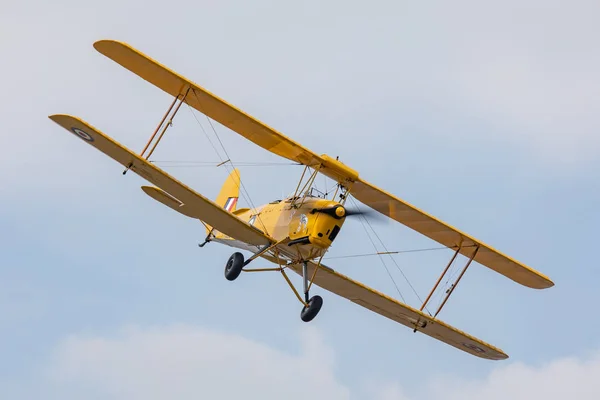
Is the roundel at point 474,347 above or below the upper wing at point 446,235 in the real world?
below

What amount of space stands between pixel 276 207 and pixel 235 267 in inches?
58.4

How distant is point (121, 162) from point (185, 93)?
2.02 meters

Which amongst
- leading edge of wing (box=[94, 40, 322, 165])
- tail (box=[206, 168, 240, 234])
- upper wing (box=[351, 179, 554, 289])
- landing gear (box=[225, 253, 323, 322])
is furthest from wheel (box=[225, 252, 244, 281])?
tail (box=[206, 168, 240, 234])

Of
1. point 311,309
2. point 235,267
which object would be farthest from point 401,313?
point 235,267

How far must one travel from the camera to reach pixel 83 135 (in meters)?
20.4

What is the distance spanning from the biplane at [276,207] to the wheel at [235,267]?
0.02 meters

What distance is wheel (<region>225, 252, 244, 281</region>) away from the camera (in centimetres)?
2239

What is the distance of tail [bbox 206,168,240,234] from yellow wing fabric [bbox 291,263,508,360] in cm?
313

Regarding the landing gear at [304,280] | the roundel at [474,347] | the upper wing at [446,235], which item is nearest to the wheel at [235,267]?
the landing gear at [304,280]

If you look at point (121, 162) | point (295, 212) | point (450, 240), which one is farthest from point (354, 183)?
point (121, 162)

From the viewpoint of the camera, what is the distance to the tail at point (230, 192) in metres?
26.5

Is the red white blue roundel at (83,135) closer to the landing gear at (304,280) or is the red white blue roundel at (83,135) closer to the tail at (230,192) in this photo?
the landing gear at (304,280)

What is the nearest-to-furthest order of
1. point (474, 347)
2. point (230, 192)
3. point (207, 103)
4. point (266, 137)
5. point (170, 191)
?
point (170, 191)
point (207, 103)
point (266, 137)
point (474, 347)
point (230, 192)

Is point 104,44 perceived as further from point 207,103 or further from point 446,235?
point 446,235
